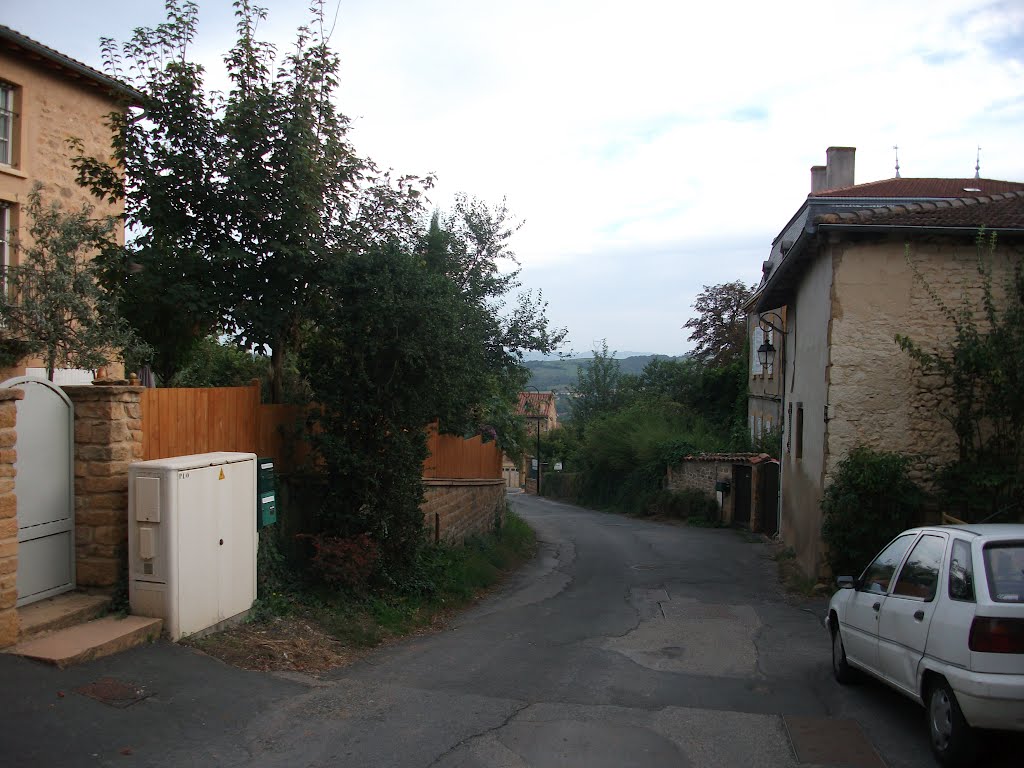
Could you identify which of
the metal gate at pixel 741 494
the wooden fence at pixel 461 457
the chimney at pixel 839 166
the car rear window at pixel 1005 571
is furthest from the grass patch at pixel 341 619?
the chimney at pixel 839 166

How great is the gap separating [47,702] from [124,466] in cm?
245

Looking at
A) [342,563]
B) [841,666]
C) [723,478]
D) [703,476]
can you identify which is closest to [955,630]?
[841,666]

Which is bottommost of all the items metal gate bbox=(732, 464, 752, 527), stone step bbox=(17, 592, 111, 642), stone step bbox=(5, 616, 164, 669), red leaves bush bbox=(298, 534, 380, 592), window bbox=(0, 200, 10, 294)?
metal gate bbox=(732, 464, 752, 527)

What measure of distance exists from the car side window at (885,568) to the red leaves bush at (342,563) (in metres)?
5.46

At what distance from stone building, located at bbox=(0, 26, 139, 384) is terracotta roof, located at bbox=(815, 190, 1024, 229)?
519 inches

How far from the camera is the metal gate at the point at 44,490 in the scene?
6.75 m

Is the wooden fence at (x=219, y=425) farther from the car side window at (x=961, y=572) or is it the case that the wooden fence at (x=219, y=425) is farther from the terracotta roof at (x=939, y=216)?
the terracotta roof at (x=939, y=216)

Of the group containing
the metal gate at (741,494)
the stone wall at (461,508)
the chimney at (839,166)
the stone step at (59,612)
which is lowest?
the metal gate at (741,494)

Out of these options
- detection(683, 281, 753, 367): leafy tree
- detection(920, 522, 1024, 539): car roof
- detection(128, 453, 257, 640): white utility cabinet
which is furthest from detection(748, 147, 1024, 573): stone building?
detection(683, 281, 753, 367): leafy tree

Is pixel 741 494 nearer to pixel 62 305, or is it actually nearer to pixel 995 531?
pixel 995 531

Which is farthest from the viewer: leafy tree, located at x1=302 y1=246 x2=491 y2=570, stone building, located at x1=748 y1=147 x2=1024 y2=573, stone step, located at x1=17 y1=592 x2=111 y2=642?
stone building, located at x1=748 y1=147 x2=1024 y2=573

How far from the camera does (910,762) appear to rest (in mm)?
5559

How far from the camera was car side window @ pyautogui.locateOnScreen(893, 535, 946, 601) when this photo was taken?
19.4ft

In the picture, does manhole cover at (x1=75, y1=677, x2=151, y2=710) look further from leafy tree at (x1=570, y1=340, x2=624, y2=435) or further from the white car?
leafy tree at (x1=570, y1=340, x2=624, y2=435)
